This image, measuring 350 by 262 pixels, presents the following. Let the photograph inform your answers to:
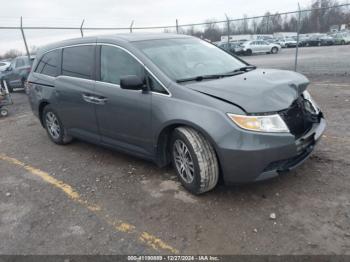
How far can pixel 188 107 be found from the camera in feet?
11.1

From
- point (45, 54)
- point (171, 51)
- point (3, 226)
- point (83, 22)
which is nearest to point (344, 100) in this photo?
point (171, 51)

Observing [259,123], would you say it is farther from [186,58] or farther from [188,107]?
[186,58]

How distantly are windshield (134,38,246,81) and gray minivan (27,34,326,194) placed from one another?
14 millimetres

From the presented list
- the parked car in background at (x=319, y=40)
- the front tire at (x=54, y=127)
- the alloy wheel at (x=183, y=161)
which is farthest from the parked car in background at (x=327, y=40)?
the alloy wheel at (x=183, y=161)

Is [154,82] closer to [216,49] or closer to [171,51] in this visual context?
[171,51]

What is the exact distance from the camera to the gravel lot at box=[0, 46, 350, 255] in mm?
2883

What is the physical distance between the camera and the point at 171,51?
4.14 m

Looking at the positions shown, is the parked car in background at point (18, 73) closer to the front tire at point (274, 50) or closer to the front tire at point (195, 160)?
the front tire at point (195, 160)

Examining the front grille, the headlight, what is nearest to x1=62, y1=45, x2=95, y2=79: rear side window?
the headlight

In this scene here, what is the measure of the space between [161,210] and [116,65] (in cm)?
194

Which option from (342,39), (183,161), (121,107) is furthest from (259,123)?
(342,39)

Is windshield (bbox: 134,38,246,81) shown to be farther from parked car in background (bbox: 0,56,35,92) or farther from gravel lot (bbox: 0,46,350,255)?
parked car in background (bbox: 0,56,35,92)

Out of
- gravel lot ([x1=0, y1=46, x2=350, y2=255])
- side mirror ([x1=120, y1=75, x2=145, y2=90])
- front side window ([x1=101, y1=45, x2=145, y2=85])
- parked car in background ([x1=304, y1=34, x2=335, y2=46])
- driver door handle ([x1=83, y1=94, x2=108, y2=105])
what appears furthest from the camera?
parked car in background ([x1=304, y1=34, x2=335, y2=46])

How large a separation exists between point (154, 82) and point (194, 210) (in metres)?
1.47
